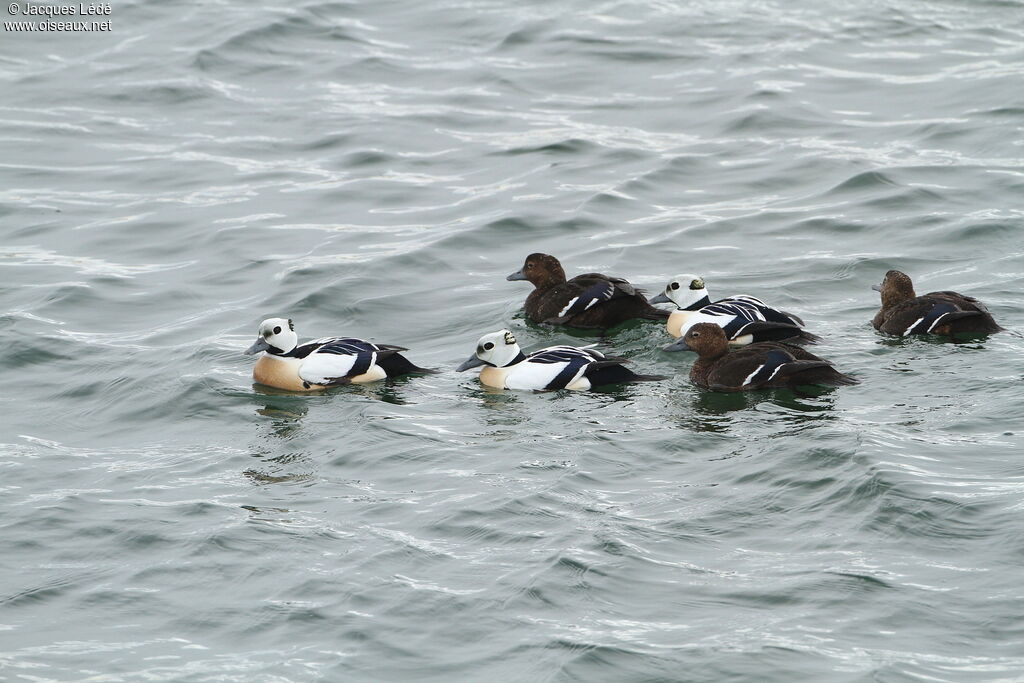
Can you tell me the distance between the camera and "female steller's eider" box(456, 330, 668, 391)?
12.2 m

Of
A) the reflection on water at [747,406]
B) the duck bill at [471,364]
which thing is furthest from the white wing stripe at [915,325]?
the duck bill at [471,364]

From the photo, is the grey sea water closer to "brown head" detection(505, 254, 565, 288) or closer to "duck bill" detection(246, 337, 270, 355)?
"duck bill" detection(246, 337, 270, 355)

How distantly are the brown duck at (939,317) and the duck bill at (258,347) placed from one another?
5.11m

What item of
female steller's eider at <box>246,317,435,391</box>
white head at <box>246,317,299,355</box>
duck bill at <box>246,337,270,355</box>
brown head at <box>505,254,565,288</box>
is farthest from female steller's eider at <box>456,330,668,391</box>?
brown head at <box>505,254,565,288</box>

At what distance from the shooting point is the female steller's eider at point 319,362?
1262 cm

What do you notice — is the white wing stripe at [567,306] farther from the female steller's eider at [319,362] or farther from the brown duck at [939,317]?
the brown duck at [939,317]

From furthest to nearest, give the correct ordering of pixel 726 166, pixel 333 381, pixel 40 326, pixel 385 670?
pixel 726 166, pixel 40 326, pixel 333 381, pixel 385 670

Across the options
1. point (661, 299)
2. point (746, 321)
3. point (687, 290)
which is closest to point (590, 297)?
point (661, 299)

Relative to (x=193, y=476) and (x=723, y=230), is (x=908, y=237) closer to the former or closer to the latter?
(x=723, y=230)

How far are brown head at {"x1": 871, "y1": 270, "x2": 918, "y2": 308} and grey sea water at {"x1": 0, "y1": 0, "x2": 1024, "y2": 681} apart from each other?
20.6 inches

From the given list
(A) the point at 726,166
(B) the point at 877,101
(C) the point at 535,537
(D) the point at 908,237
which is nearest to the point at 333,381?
(C) the point at 535,537

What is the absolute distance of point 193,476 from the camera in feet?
36.1

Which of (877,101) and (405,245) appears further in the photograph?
(877,101)

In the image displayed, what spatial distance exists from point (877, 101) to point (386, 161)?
22.1 feet
